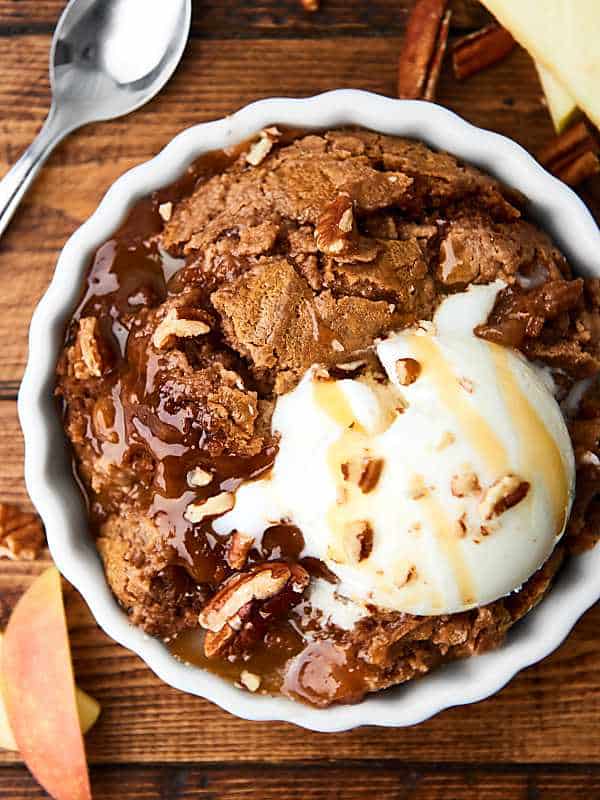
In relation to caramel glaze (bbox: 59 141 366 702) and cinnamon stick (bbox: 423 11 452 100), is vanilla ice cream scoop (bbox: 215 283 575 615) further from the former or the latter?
cinnamon stick (bbox: 423 11 452 100)

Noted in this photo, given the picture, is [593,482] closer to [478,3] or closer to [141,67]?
[478,3]

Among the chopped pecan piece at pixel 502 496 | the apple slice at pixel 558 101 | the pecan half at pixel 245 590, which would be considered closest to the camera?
the chopped pecan piece at pixel 502 496

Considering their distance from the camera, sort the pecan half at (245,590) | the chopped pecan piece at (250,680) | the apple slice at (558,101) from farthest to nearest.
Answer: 1. the apple slice at (558,101)
2. the chopped pecan piece at (250,680)
3. the pecan half at (245,590)

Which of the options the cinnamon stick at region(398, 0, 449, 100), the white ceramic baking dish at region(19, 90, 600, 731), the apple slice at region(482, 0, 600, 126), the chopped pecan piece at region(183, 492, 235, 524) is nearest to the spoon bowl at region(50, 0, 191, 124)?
the white ceramic baking dish at region(19, 90, 600, 731)

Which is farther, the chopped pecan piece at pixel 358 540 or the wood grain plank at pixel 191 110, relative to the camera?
the wood grain plank at pixel 191 110

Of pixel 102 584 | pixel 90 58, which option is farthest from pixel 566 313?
pixel 90 58

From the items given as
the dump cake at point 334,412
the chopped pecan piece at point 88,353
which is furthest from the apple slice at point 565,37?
the chopped pecan piece at point 88,353

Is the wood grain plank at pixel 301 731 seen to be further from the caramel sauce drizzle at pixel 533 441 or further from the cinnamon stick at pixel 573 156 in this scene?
the cinnamon stick at pixel 573 156
